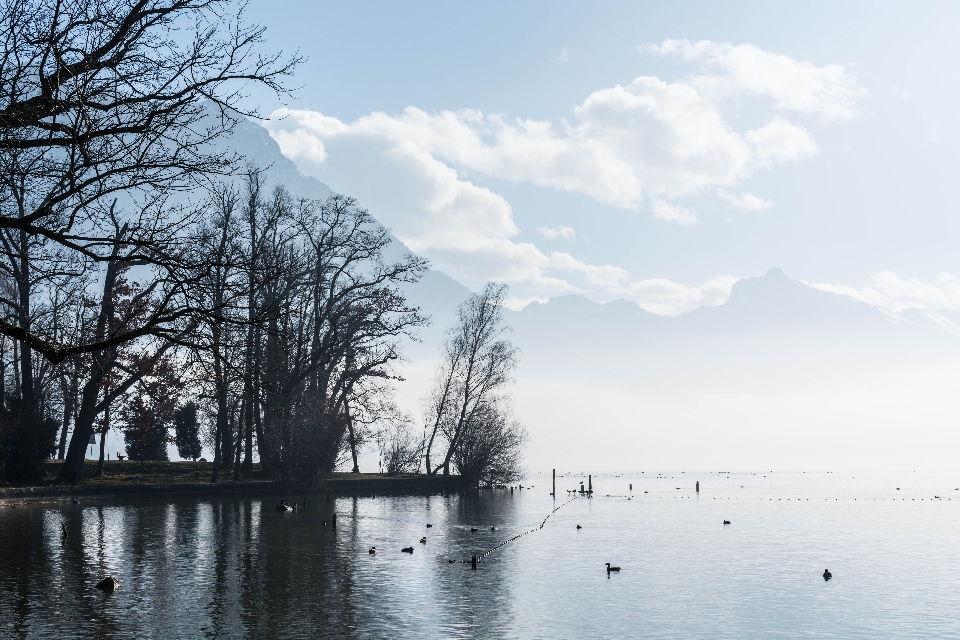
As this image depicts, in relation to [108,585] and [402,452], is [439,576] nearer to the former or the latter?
[108,585]

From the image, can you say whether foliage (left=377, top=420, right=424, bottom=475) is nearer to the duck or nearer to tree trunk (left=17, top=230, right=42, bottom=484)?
tree trunk (left=17, top=230, right=42, bottom=484)

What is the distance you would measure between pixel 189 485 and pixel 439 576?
107 ft

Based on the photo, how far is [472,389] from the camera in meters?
75.6

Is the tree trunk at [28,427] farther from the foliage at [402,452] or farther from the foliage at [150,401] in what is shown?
the foliage at [402,452]

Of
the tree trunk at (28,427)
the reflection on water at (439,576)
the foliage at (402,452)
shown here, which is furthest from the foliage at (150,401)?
the foliage at (402,452)

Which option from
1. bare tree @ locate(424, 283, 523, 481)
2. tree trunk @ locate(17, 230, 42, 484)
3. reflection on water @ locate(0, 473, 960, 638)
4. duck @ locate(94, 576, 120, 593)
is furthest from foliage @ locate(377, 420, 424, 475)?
duck @ locate(94, 576, 120, 593)

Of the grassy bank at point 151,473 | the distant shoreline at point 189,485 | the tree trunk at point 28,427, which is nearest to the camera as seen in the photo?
the tree trunk at point 28,427

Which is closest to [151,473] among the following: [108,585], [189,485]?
Answer: [189,485]

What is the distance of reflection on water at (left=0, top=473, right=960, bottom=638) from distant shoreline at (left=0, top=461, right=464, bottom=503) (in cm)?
322

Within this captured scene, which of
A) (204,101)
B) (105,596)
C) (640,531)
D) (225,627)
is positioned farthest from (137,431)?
(204,101)

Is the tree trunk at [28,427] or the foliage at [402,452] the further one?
the foliage at [402,452]

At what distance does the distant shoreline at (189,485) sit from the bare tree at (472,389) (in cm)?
265

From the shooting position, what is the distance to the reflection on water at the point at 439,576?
20.4m

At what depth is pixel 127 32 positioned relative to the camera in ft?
50.6
